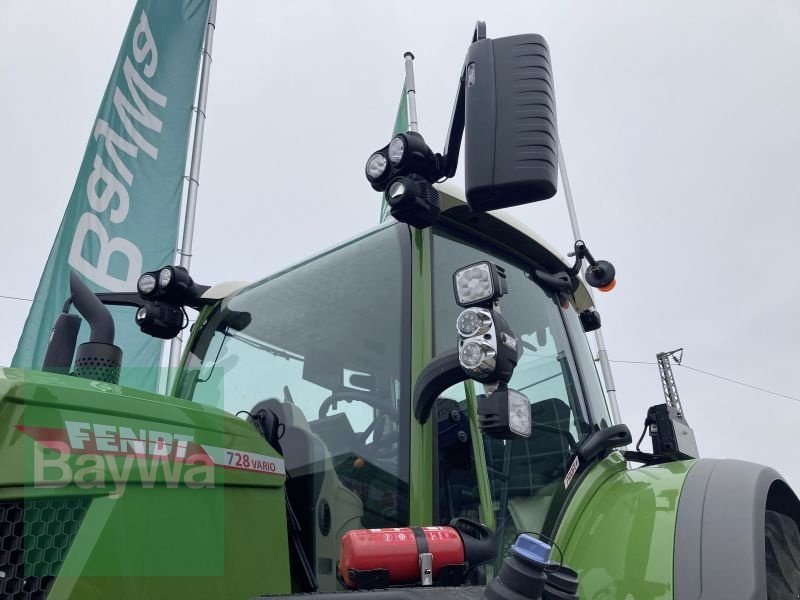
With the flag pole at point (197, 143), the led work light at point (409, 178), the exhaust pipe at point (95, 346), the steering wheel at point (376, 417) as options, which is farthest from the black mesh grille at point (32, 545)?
the flag pole at point (197, 143)

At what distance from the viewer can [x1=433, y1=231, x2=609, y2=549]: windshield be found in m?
1.99

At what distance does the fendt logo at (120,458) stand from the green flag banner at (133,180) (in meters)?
3.75

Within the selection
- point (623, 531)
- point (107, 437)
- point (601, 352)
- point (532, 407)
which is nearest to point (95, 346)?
point (107, 437)

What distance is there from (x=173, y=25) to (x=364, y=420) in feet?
22.7

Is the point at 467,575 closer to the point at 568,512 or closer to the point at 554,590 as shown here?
the point at 554,590

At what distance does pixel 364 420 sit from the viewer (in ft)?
6.59

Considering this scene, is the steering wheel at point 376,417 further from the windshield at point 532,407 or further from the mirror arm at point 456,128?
the mirror arm at point 456,128

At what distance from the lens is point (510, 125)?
168 centimetres

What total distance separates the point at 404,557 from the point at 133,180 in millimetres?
5896

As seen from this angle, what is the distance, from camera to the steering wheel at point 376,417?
1.94 m

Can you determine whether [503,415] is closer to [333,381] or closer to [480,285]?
[480,285]

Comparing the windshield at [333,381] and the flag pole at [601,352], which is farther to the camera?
the flag pole at [601,352]

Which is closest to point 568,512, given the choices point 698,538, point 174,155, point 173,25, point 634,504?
point 634,504

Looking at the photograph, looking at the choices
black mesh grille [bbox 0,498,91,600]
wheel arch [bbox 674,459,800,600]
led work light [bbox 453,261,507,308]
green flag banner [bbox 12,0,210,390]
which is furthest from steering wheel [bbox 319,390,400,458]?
→ green flag banner [bbox 12,0,210,390]
